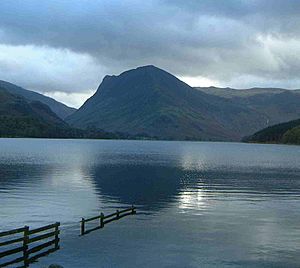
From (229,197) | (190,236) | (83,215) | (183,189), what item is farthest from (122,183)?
(190,236)

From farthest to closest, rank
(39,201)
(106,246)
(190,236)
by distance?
(39,201), (190,236), (106,246)

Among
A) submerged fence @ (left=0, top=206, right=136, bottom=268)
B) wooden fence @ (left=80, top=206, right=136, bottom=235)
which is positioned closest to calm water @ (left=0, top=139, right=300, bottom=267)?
wooden fence @ (left=80, top=206, right=136, bottom=235)

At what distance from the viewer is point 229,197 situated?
316 feet

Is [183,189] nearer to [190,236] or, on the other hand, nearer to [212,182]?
[212,182]

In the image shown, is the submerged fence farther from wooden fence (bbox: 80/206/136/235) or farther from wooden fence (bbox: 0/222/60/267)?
wooden fence (bbox: 80/206/136/235)

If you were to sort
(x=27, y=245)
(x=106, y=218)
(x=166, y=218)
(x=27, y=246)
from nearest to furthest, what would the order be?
1. (x=27, y=246)
2. (x=27, y=245)
3. (x=106, y=218)
4. (x=166, y=218)

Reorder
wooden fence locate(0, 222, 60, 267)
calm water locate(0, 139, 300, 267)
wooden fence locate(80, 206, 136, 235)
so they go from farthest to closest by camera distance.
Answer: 1. wooden fence locate(80, 206, 136, 235)
2. calm water locate(0, 139, 300, 267)
3. wooden fence locate(0, 222, 60, 267)

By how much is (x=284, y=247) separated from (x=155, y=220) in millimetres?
21286

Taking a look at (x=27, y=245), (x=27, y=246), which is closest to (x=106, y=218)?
(x=27, y=245)

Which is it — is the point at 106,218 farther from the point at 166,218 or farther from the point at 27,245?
the point at 27,245

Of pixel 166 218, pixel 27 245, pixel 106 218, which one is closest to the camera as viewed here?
pixel 27 245

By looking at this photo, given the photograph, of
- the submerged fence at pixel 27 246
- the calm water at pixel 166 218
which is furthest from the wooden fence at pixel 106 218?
the calm water at pixel 166 218

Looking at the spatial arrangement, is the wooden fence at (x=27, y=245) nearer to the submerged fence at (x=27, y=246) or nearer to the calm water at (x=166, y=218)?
the submerged fence at (x=27, y=246)

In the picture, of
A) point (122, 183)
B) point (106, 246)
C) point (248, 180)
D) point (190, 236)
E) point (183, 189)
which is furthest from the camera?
point (248, 180)
